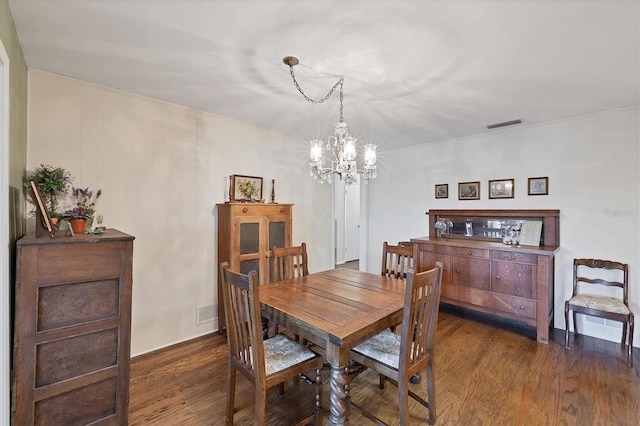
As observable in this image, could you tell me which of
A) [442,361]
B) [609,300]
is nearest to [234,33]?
[442,361]

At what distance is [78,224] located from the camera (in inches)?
74.9

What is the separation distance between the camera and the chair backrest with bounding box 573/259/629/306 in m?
2.94

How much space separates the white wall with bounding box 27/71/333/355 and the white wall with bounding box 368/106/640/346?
2.98 m

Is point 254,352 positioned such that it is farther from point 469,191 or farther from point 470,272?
point 469,191

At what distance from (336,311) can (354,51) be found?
1.75 metres

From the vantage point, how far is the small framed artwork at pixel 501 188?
3785 mm

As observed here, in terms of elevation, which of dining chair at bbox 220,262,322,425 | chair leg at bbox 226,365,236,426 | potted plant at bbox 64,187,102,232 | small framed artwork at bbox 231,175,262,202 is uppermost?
small framed artwork at bbox 231,175,262,202

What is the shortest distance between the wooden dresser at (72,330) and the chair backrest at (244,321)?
614 mm

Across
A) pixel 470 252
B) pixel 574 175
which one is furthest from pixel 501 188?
pixel 470 252

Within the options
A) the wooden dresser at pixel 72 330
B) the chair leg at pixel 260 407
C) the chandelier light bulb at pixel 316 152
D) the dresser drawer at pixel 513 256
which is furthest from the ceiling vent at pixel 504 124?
the wooden dresser at pixel 72 330

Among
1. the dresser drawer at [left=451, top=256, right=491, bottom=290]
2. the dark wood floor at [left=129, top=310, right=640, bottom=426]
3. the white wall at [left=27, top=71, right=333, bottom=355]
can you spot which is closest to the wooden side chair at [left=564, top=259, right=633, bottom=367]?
the dark wood floor at [left=129, top=310, right=640, bottom=426]

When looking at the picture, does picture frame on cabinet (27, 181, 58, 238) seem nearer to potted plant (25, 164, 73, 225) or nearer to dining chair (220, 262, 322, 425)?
potted plant (25, 164, 73, 225)

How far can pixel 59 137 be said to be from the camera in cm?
237

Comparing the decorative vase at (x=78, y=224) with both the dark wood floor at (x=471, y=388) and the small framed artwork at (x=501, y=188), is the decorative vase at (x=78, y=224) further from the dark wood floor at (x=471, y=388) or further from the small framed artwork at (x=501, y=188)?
the small framed artwork at (x=501, y=188)
